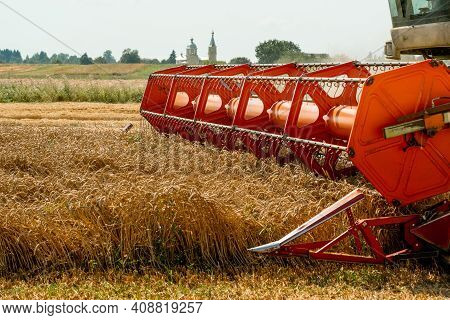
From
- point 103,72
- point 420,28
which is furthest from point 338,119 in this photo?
point 103,72

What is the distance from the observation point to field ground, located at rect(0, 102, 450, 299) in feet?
13.7

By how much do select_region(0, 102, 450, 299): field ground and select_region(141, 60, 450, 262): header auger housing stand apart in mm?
247

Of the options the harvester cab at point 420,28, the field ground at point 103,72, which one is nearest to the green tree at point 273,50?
the field ground at point 103,72

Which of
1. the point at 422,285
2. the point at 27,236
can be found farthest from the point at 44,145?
the point at 422,285

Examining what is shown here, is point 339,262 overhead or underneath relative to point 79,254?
underneath

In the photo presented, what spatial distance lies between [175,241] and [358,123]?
4.55 ft

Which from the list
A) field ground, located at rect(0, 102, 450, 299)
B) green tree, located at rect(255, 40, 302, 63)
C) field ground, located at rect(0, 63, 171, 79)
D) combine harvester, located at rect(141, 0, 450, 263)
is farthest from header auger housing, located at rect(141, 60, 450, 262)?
green tree, located at rect(255, 40, 302, 63)

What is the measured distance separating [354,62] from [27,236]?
3.46 metres

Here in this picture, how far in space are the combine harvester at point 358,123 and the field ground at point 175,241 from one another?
18cm

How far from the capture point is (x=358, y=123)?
4.47m

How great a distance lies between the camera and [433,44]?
6520mm

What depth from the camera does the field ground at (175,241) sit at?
4.17 meters

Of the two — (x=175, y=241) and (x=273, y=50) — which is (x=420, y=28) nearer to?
(x=175, y=241)

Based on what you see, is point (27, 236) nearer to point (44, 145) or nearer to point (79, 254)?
point (79, 254)
